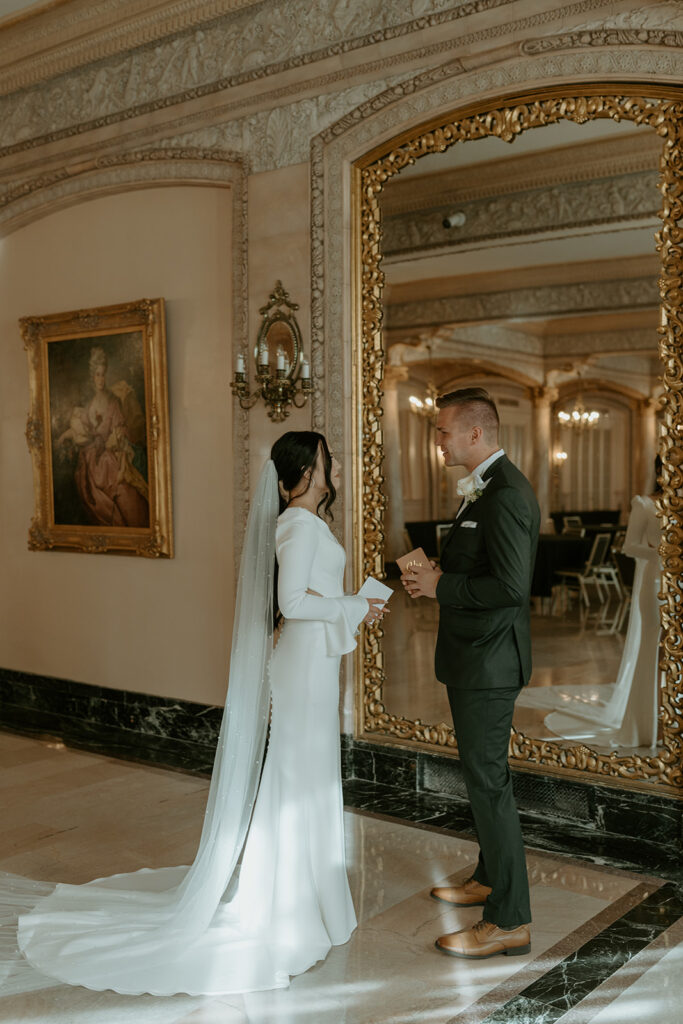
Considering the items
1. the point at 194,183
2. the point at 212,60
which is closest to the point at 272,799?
the point at 194,183

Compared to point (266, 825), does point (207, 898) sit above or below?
below

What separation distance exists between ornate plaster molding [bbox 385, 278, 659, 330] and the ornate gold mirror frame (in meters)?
0.11

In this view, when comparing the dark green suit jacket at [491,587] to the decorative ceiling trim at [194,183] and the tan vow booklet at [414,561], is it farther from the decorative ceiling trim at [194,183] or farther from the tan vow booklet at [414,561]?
the decorative ceiling trim at [194,183]

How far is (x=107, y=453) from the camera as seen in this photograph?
701cm

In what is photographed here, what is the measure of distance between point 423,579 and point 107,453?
396cm

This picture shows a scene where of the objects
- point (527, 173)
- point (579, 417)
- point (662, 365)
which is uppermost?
point (527, 173)

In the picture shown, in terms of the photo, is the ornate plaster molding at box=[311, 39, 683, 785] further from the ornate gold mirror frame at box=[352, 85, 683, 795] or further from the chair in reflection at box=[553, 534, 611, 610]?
the chair in reflection at box=[553, 534, 611, 610]

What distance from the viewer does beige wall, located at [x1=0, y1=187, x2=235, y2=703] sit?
253 inches

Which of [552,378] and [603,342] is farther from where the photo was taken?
[552,378]

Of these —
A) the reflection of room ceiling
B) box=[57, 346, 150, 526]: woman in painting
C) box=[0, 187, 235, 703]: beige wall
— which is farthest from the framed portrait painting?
the reflection of room ceiling

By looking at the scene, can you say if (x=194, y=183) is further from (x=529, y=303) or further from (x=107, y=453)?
(x=529, y=303)

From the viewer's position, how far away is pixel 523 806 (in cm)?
504

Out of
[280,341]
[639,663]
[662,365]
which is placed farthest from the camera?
[280,341]

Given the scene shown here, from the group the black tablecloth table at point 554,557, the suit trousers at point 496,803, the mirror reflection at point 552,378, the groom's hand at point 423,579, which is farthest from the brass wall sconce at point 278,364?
the suit trousers at point 496,803
